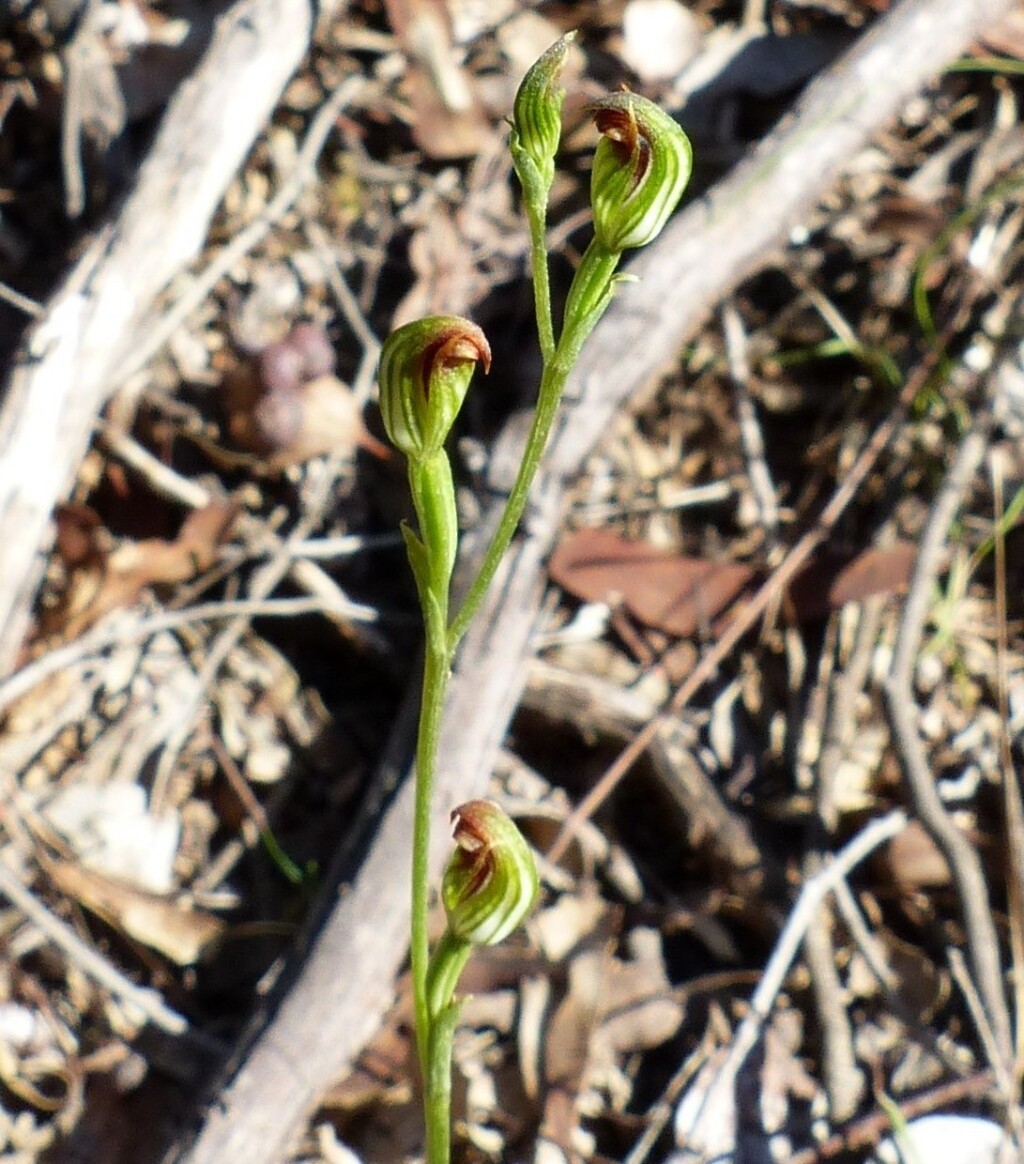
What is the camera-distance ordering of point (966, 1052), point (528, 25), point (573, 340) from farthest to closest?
point (528, 25) → point (966, 1052) → point (573, 340)

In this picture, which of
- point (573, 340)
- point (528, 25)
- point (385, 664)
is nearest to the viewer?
point (573, 340)

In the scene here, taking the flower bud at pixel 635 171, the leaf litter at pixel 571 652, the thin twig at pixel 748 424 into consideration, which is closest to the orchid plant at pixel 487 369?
the flower bud at pixel 635 171

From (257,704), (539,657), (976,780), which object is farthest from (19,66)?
(976,780)

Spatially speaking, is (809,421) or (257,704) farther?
(809,421)

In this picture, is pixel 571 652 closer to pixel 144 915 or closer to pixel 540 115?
pixel 144 915

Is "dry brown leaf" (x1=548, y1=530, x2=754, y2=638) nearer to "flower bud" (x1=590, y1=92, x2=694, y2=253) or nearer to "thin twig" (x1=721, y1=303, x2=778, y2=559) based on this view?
"thin twig" (x1=721, y1=303, x2=778, y2=559)

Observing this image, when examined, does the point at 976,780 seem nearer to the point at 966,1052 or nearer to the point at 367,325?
the point at 966,1052

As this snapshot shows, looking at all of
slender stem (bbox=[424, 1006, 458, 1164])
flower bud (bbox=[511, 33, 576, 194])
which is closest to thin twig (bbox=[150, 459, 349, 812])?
slender stem (bbox=[424, 1006, 458, 1164])
